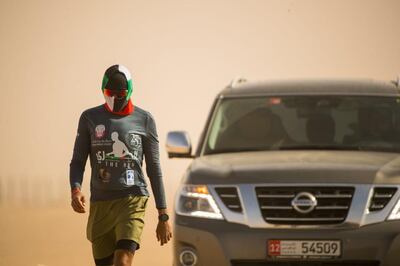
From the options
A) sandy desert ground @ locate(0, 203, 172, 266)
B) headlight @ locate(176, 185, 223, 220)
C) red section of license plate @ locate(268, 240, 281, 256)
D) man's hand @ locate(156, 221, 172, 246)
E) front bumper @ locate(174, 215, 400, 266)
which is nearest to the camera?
front bumper @ locate(174, 215, 400, 266)

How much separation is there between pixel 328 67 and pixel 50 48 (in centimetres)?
3841

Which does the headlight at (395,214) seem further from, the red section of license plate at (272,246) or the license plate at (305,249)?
the red section of license plate at (272,246)

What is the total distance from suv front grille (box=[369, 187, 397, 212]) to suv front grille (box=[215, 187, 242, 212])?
35.0 inches

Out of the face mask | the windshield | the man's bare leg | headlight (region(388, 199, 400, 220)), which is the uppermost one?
the face mask

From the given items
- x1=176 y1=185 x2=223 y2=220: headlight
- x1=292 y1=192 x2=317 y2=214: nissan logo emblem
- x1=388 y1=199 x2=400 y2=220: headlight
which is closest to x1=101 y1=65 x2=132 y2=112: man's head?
x1=176 y1=185 x2=223 y2=220: headlight

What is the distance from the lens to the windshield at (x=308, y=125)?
1167cm

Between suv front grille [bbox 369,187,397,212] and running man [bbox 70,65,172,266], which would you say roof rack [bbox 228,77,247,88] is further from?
suv front grille [bbox 369,187,397,212]

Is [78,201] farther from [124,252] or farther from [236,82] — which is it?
[236,82]

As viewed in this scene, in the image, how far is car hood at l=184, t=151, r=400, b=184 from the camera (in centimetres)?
1048

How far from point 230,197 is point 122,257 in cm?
118

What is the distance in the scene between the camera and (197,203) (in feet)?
35.1

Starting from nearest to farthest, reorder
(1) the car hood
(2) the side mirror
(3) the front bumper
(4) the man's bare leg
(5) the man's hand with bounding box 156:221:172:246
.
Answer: (3) the front bumper, (1) the car hood, (4) the man's bare leg, (5) the man's hand with bounding box 156:221:172:246, (2) the side mirror

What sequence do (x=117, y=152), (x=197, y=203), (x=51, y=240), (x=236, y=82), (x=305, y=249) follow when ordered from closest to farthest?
(x=305, y=249)
(x=197, y=203)
(x=117, y=152)
(x=236, y=82)
(x=51, y=240)

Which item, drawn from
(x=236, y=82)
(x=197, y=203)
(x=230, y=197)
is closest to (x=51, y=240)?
(x=236, y=82)
